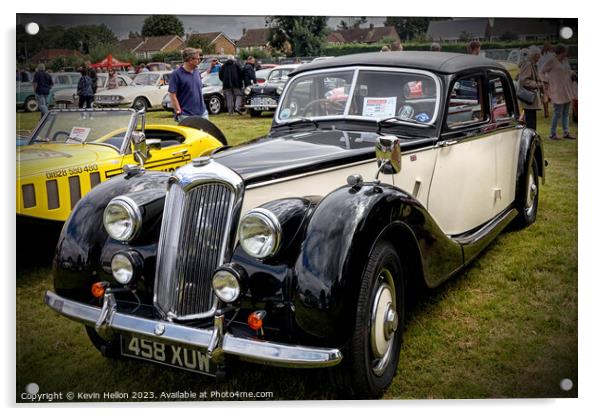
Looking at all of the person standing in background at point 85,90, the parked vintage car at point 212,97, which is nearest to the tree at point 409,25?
the parked vintage car at point 212,97

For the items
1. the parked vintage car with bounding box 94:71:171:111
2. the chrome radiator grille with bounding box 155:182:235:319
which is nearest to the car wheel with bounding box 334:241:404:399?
the chrome radiator grille with bounding box 155:182:235:319

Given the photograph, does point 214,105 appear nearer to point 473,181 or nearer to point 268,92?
point 268,92

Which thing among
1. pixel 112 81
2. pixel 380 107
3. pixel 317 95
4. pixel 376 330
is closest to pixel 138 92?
pixel 112 81

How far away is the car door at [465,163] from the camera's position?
3418 mm

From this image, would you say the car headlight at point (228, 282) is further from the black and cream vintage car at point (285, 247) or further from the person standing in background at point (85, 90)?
the person standing in background at point (85, 90)

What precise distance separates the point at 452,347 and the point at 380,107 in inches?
54.5

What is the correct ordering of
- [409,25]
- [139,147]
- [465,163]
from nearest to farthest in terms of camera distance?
[139,147] < [409,25] < [465,163]

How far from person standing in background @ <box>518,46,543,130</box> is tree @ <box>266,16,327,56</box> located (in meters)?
1.20

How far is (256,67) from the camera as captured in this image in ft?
11.8

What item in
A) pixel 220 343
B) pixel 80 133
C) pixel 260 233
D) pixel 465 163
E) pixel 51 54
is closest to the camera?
pixel 220 343

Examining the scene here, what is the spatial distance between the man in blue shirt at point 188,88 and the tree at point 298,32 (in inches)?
18.2

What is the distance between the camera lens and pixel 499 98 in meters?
4.13
